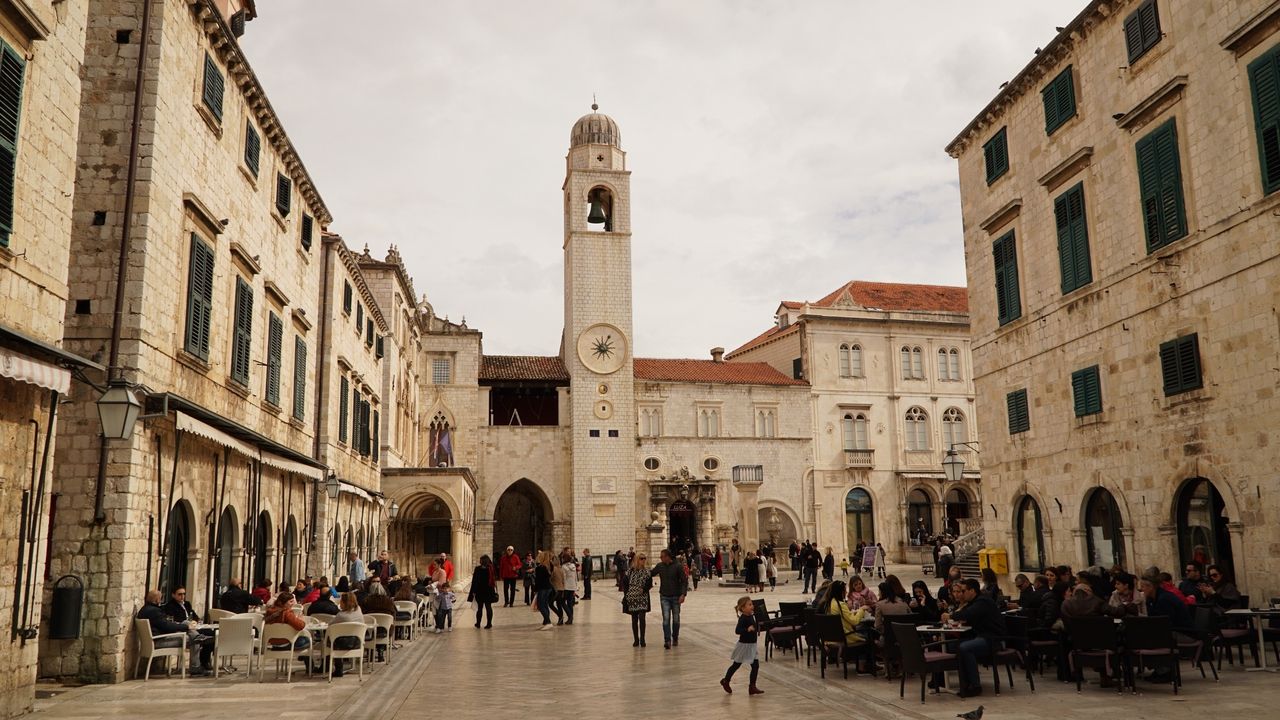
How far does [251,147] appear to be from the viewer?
16.8 meters

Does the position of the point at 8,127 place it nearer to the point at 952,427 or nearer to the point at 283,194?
the point at 283,194

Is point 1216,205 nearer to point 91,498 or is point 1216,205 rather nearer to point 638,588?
point 638,588

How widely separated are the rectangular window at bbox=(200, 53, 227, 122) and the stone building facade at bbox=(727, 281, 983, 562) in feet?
112

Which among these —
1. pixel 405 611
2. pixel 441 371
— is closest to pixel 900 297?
pixel 441 371

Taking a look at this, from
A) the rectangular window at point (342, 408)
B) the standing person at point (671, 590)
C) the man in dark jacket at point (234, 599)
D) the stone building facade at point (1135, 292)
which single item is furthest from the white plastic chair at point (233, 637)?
the stone building facade at point (1135, 292)

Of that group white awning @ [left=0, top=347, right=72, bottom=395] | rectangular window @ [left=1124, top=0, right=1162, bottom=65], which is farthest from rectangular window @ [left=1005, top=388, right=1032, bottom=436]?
white awning @ [left=0, top=347, right=72, bottom=395]

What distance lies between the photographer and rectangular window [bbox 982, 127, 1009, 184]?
20203 millimetres

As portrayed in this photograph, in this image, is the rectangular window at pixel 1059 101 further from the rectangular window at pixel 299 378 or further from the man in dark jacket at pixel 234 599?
the man in dark jacket at pixel 234 599

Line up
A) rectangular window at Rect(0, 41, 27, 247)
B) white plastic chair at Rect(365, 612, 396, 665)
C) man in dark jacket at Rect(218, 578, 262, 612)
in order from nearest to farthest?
rectangular window at Rect(0, 41, 27, 247) < man in dark jacket at Rect(218, 578, 262, 612) < white plastic chair at Rect(365, 612, 396, 665)

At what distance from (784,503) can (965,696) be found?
34.5m

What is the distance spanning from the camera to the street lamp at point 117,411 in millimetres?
9766

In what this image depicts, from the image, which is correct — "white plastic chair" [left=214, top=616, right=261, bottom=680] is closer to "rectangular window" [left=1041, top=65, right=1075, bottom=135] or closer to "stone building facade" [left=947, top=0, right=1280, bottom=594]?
"stone building facade" [left=947, top=0, right=1280, bottom=594]

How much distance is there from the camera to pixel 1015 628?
1142 centimetres

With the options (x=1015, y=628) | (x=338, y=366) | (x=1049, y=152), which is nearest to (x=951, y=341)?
(x=1049, y=152)
